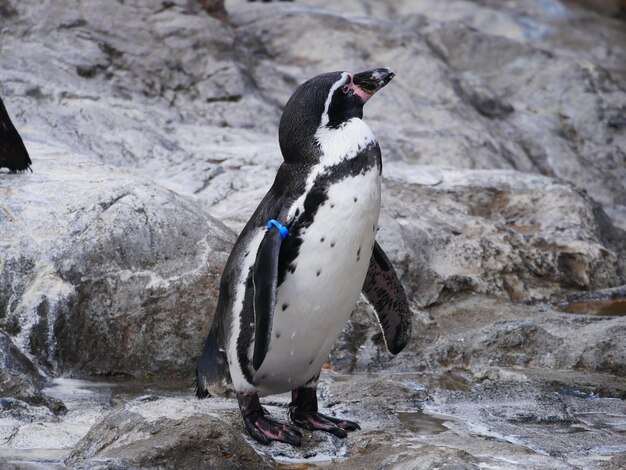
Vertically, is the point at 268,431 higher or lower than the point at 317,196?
lower

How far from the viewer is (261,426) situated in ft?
11.5

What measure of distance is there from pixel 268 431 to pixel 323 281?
0.54m

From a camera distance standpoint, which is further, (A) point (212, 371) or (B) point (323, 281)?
(A) point (212, 371)

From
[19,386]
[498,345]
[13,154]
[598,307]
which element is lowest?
[598,307]

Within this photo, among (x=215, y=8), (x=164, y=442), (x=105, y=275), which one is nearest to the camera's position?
(x=164, y=442)

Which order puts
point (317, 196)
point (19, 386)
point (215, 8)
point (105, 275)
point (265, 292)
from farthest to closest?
point (215, 8)
point (105, 275)
point (19, 386)
point (317, 196)
point (265, 292)

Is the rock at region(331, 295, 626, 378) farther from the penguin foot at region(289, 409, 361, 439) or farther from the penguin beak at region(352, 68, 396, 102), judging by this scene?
the penguin beak at region(352, 68, 396, 102)

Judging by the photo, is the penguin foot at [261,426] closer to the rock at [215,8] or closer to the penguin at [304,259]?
the penguin at [304,259]

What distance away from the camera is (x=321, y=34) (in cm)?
969

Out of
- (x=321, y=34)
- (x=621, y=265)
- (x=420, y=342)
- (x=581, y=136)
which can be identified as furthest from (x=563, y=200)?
(x=321, y=34)

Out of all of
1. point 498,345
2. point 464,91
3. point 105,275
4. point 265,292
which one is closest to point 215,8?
point 464,91

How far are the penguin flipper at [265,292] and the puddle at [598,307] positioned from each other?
2.86 metres

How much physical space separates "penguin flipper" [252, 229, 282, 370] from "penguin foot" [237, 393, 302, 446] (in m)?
0.23

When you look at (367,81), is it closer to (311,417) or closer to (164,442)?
(311,417)
